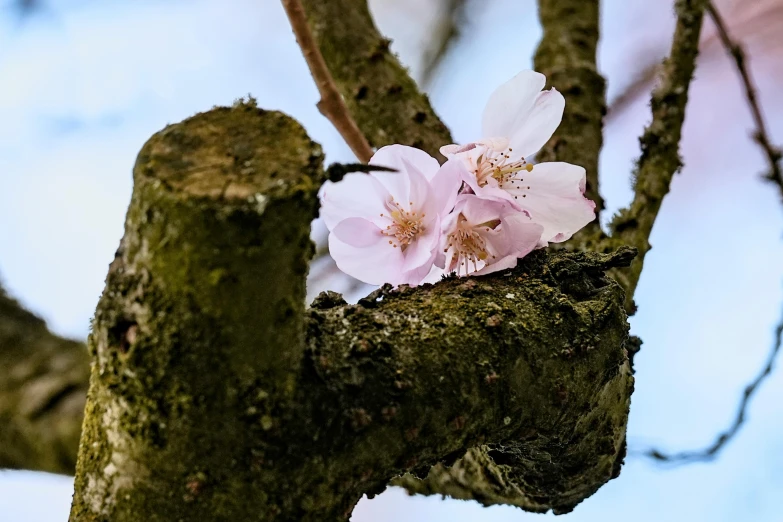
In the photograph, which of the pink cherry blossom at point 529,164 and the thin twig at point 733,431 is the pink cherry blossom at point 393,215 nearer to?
the pink cherry blossom at point 529,164

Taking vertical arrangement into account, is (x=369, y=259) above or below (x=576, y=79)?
below

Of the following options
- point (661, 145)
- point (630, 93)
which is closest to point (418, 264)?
point (661, 145)

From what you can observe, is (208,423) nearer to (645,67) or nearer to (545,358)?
(545,358)

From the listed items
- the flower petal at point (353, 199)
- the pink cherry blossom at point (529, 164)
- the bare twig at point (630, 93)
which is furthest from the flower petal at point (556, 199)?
the bare twig at point (630, 93)

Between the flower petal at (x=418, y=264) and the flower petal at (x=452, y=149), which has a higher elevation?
the flower petal at (x=452, y=149)

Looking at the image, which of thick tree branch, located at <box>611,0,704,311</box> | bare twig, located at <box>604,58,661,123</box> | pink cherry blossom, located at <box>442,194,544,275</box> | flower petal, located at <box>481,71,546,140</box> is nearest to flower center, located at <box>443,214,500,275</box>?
pink cherry blossom, located at <box>442,194,544,275</box>

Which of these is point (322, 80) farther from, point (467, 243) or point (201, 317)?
point (201, 317)

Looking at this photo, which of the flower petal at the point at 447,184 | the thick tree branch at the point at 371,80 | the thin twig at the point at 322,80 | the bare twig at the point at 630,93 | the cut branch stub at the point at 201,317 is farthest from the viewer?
the bare twig at the point at 630,93
